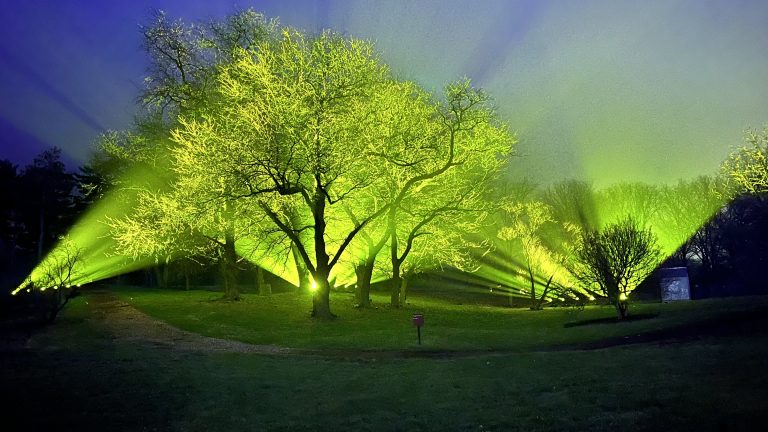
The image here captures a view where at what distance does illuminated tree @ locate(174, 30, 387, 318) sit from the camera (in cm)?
2284

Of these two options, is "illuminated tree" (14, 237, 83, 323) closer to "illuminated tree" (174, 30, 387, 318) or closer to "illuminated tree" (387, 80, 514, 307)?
"illuminated tree" (174, 30, 387, 318)

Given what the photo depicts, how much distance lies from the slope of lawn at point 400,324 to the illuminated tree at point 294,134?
2.96m

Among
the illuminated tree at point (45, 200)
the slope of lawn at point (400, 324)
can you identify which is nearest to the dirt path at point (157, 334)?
the slope of lawn at point (400, 324)

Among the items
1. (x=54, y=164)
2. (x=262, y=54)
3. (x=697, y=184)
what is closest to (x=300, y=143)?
(x=262, y=54)

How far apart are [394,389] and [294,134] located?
1400cm

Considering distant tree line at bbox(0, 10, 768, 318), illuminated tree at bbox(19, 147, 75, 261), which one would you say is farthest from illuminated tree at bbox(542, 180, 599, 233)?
illuminated tree at bbox(19, 147, 75, 261)

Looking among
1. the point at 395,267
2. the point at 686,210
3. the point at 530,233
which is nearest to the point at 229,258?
the point at 395,267

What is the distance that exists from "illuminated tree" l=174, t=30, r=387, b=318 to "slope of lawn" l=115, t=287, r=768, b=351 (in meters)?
2.96

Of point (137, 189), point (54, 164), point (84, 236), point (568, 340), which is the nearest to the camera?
point (568, 340)

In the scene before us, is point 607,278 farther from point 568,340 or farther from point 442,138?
point 442,138

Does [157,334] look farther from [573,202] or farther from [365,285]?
[573,202]

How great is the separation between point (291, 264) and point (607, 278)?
2419cm

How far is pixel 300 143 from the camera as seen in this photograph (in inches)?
901

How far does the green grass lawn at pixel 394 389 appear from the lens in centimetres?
791
